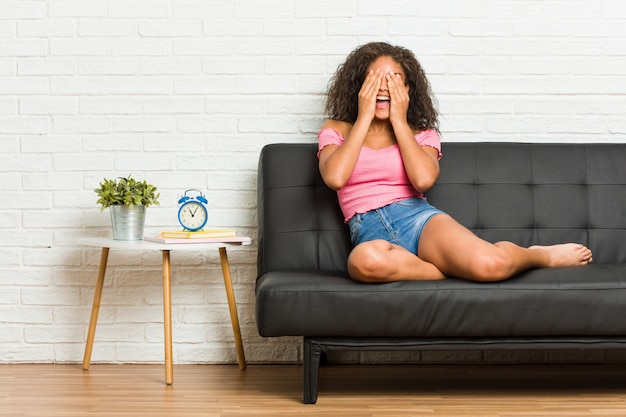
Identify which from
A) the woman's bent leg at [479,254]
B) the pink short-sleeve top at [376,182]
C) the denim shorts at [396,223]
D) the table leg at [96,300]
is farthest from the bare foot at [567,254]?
the table leg at [96,300]

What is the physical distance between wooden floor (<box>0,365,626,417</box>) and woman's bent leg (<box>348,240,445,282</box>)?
15.2 inches

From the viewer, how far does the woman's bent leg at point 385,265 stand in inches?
98.7

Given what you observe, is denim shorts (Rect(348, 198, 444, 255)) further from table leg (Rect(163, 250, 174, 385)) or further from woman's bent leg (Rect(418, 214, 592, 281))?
table leg (Rect(163, 250, 174, 385))

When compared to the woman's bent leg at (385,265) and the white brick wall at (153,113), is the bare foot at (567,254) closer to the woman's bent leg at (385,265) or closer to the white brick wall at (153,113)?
the woman's bent leg at (385,265)

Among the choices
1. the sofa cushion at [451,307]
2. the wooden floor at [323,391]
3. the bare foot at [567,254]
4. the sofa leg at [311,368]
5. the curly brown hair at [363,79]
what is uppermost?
the curly brown hair at [363,79]

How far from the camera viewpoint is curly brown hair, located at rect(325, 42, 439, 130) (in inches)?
122

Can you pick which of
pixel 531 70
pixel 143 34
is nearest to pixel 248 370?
pixel 143 34

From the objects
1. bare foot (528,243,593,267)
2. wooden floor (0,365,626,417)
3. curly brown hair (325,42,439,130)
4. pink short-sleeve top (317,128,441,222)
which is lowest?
wooden floor (0,365,626,417)

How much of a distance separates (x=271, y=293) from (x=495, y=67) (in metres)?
1.42

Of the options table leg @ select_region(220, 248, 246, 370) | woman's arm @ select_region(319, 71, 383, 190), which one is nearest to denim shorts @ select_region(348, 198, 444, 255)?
woman's arm @ select_region(319, 71, 383, 190)

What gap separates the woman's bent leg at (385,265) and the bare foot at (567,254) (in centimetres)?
40

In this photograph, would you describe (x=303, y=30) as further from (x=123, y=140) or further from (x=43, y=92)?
(x=43, y=92)

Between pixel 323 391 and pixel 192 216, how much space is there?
0.78 meters

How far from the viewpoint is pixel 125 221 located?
302cm
